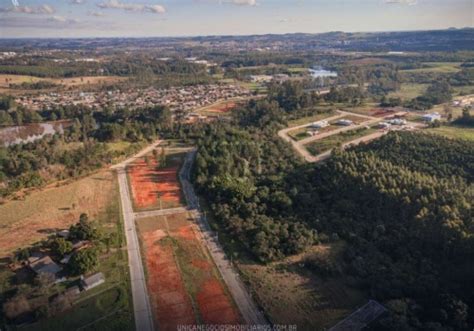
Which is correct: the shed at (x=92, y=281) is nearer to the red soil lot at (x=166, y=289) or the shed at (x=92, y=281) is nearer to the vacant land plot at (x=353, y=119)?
the red soil lot at (x=166, y=289)

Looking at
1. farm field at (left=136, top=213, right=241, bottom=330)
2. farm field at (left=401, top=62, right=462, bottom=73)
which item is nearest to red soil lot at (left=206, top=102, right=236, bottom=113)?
farm field at (left=136, top=213, right=241, bottom=330)

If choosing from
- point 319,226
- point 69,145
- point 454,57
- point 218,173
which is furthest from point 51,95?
point 454,57

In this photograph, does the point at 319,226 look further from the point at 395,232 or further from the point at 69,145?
the point at 69,145

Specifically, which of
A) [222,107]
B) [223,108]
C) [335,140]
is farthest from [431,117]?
[222,107]

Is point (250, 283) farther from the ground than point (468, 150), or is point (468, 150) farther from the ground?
point (468, 150)

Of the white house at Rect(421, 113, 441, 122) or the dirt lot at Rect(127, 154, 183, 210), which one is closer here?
the dirt lot at Rect(127, 154, 183, 210)

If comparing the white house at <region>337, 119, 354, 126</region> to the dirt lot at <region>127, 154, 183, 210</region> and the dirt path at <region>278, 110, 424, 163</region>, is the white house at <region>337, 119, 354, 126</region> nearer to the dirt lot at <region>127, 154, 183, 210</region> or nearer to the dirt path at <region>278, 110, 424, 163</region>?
the dirt path at <region>278, 110, 424, 163</region>

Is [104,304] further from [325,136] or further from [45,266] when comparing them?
[325,136]
